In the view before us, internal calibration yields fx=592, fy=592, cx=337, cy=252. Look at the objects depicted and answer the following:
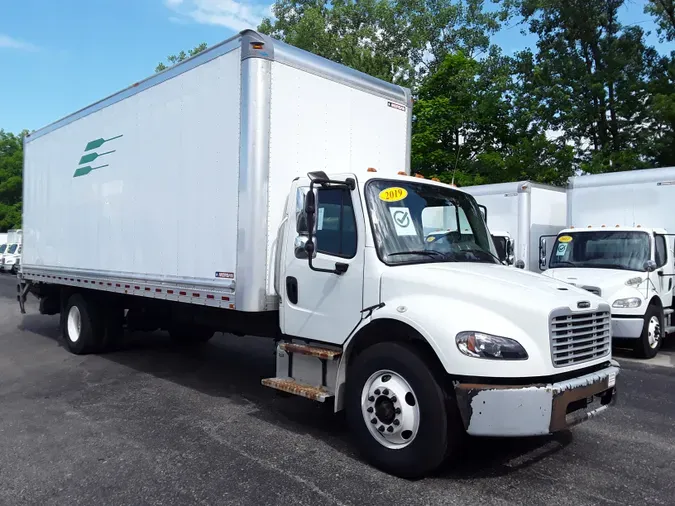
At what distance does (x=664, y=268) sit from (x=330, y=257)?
8.07 meters

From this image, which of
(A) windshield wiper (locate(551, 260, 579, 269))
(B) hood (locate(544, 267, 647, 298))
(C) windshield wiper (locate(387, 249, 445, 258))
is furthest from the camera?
(A) windshield wiper (locate(551, 260, 579, 269))

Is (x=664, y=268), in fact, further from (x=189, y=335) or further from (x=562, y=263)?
(x=189, y=335)

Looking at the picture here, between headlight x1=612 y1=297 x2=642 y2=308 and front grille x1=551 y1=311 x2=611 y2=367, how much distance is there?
5390 mm

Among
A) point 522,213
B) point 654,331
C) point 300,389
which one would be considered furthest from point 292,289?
point 522,213

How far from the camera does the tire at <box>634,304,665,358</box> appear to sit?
9.63 metres

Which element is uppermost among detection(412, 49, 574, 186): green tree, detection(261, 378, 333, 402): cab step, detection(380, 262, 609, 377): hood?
detection(412, 49, 574, 186): green tree

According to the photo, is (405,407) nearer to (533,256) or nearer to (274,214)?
(274,214)

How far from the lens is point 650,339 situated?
979cm

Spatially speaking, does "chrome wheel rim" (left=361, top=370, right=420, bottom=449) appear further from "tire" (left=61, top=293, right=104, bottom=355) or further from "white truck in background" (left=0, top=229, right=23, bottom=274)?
"white truck in background" (left=0, top=229, right=23, bottom=274)

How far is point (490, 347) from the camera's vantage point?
13.3ft

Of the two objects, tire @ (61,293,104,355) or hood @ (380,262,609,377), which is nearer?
hood @ (380,262,609,377)

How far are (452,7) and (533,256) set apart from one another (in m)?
21.0

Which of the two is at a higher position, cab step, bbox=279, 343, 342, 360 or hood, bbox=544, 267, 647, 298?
hood, bbox=544, 267, 647, 298

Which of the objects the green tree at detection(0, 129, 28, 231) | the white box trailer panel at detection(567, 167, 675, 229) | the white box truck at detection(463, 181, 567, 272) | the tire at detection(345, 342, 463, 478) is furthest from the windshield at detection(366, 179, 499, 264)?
the green tree at detection(0, 129, 28, 231)
